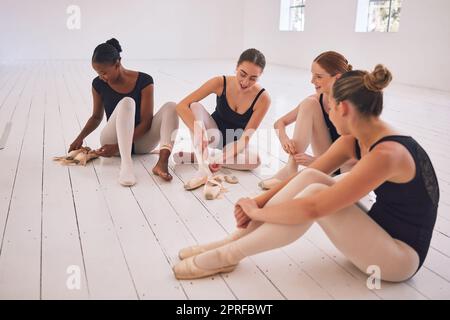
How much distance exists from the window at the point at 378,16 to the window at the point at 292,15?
200 cm

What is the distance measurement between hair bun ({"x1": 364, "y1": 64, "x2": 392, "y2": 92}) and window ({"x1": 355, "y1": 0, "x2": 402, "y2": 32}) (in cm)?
657

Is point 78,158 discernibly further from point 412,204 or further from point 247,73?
point 412,204

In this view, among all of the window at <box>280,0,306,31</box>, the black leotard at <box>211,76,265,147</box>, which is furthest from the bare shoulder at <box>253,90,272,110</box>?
the window at <box>280,0,306,31</box>

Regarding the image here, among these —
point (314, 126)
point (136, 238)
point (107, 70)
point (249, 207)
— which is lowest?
point (136, 238)

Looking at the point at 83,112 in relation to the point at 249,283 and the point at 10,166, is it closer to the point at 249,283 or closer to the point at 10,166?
the point at 10,166

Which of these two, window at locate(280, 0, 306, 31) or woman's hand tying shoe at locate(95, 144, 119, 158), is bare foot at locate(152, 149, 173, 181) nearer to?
woman's hand tying shoe at locate(95, 144, 119, 158)

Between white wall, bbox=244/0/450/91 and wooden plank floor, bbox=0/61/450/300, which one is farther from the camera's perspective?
white wall, bbox=244/0/450/91

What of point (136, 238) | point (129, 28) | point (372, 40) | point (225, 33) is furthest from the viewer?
point (225, 33)

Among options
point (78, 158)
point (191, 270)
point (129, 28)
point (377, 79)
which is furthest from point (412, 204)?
point (129, 28)

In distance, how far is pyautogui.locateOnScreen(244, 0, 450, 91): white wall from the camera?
20.9ft

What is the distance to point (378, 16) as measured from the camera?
24.8ft

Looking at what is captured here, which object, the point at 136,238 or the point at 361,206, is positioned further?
the point at 136,238

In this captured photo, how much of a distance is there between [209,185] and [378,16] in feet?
21.1

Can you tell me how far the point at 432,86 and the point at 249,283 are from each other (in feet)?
20.2
